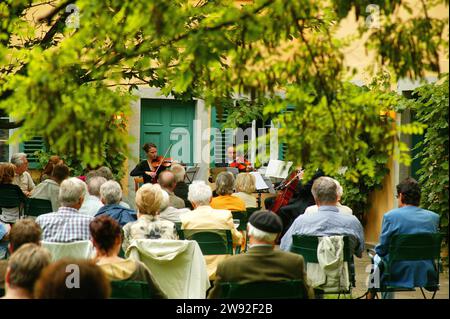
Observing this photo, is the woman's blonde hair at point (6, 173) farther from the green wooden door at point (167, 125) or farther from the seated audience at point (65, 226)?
the green wooden door at point (167, 125)

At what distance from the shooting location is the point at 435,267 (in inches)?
353

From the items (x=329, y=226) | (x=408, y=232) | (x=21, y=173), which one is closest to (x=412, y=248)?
(x=408, y=232)

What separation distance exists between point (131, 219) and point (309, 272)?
1901mm

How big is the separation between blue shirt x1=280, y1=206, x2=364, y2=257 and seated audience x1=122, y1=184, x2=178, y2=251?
45.3 inches

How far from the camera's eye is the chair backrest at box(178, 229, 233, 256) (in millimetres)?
8883

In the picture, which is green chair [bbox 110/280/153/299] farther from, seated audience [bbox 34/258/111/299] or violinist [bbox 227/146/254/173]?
violinist [bbox 227/146/254/173]

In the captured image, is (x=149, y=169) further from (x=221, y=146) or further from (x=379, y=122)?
(x=379, y=122)

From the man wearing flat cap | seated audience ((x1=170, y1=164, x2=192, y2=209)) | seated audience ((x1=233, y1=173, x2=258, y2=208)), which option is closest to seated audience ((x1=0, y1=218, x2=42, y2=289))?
the man wearing flat cap

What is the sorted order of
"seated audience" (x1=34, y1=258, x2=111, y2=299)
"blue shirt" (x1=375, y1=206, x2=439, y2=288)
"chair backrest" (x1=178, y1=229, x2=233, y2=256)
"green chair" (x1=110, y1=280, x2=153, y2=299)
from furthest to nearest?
"chair backrest" (x1=178, y1=229, x2=233, y2=256) < "blue shirt" (x1=375, y1=206, x2=439, y2=288) < "green chair" (x1=110, y1=280, x2=153, y2=299) < "seated audience" (x1=34, y1=258, x2=111, y2=299)

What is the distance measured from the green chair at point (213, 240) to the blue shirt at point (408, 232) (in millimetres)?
1423

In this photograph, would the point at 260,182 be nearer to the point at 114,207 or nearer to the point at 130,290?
the point at 114,207

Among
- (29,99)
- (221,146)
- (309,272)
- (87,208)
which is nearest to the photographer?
(29,99)

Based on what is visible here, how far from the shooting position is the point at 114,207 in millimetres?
9445
